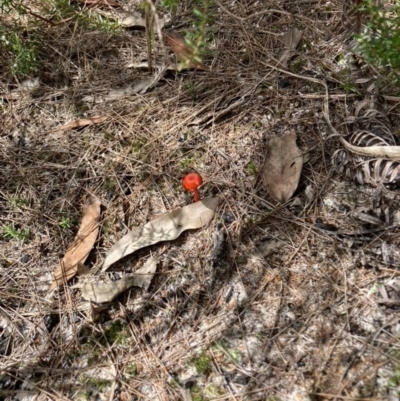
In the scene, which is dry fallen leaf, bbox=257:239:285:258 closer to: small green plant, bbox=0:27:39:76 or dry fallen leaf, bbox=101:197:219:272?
dry fallen leaf, bbox=101:197:219:272

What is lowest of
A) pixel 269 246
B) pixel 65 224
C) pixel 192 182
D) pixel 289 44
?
pixel 269 246

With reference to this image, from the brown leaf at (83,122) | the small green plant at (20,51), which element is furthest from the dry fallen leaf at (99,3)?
the brown leaf at (83,122)

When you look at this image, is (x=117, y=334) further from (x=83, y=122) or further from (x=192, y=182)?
(x=83, y=122)

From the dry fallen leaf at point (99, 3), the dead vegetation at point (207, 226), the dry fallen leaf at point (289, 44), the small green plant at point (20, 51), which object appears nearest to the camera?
the dead vegetation at point (207, 226)

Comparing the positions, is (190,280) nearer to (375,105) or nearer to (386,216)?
(386,216)

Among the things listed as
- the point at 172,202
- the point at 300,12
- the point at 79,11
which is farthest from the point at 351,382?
the point at 79,11

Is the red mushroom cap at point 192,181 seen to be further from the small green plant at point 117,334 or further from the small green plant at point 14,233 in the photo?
the small green plant at point 14,233

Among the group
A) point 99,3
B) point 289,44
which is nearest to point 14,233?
point 99,3

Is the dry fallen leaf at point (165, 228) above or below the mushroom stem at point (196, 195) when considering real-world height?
below
